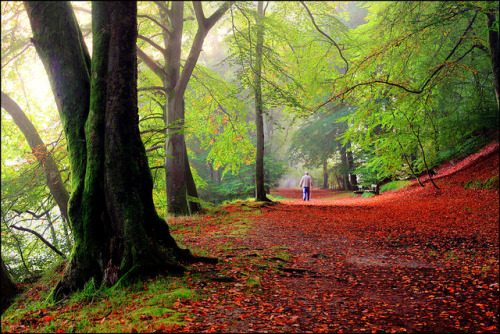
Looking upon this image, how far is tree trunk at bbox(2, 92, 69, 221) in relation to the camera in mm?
5953

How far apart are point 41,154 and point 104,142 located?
3.48 metres

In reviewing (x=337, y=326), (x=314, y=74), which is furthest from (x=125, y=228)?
(x=314, y=74)

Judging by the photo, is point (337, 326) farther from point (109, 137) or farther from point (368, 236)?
point (368, 236)

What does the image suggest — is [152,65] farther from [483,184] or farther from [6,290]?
[483,184]

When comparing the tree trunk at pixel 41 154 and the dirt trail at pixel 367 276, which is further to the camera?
the tree trunk at pixel 41 154

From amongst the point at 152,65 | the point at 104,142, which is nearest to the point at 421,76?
the point at 152,65

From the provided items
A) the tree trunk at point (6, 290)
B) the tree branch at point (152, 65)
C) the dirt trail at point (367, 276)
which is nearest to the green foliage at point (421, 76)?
the dirt trail at point (367, 276)

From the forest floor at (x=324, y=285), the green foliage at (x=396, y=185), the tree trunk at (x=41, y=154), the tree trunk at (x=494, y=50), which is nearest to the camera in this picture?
the forest floor at (x=324, y=285)

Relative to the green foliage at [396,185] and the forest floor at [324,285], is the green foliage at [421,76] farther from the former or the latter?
the forest floor at [324,285]

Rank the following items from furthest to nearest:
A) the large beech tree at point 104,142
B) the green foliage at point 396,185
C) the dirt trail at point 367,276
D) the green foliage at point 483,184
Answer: the green foliage at point 396,185
the green foliage at point 483,184
the large beech tree at point 104,142
the dirt trail at point 367,276

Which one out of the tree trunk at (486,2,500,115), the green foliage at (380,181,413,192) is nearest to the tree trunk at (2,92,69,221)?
the tree trunk at (486,2,500,115)

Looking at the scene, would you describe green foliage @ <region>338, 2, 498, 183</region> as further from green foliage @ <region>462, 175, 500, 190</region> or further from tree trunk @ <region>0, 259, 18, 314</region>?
tree trunk @ <region>0, 259, 18, 314</region>

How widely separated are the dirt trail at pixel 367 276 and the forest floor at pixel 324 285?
15mm

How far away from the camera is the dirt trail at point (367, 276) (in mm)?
2709
